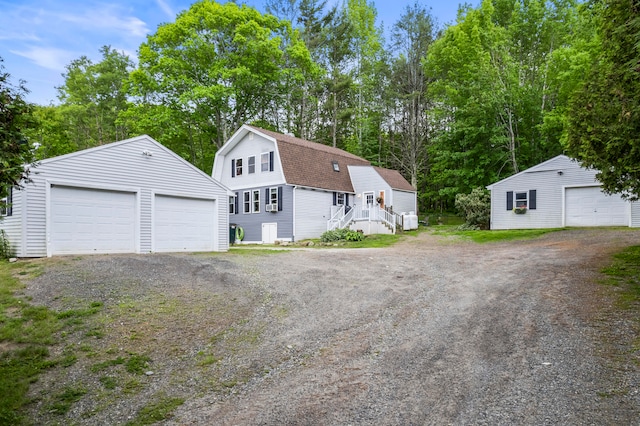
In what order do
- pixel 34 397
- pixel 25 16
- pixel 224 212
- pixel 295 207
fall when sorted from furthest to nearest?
1. pixel 295 207
2. pixel 224 212
3. pixel 25 16
4. pixel 34 397

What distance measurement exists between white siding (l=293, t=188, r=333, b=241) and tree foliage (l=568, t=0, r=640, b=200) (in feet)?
46.3

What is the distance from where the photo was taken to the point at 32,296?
735cm

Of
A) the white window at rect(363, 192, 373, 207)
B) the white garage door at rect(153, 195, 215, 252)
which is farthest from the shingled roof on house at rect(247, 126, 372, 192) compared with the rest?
the white garage door at rect(153, 195, 215, 252)

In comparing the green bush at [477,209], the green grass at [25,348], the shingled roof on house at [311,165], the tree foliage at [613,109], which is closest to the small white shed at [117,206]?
the green grass at [25,348]

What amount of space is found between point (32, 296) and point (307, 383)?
6.10m

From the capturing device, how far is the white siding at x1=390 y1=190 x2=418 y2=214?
82.9ft

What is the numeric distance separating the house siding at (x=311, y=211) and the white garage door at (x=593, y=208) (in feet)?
42.5

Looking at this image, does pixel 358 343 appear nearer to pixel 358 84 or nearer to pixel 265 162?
pixel 265 162

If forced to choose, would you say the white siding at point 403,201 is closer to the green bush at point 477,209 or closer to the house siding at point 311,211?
the green bush at point 477,209

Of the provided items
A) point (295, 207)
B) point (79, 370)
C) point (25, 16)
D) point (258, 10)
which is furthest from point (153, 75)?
point (79, 370)

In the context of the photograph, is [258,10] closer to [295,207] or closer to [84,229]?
[295,207]

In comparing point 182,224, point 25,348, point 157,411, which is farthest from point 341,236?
point 157,411

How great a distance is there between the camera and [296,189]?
70.8 ft

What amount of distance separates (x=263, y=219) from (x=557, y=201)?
1604cm
